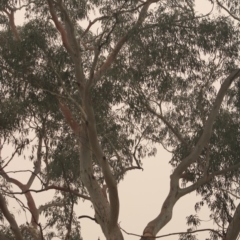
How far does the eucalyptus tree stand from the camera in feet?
20.2

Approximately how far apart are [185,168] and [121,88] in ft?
4.19

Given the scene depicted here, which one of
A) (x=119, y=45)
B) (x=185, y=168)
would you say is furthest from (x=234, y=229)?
(x=119, y=45)

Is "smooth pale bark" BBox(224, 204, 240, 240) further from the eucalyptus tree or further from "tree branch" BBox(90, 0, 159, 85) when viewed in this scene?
"tree branch" BBox(90, 0, 159, 85)

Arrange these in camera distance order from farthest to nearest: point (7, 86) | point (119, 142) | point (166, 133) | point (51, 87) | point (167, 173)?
1. point (167, 173)
2. point (166, 133)
3. point (119, 142)
4. point (7, 86)
5. point (51, 87)

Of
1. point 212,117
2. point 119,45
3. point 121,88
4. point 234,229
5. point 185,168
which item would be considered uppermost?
point 119,45

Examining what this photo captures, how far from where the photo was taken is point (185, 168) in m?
6.27

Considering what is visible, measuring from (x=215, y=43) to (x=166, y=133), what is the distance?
2181 millimetres

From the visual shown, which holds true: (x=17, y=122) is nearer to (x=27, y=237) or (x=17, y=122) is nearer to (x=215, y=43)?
(x=215, y=43)

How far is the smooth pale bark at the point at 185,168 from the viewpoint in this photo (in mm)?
5938

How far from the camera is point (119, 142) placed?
7.59 meters

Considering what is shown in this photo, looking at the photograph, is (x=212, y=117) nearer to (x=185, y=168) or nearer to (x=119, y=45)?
(x=185, y=168)

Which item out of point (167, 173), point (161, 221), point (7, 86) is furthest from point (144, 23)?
point (167, 173)

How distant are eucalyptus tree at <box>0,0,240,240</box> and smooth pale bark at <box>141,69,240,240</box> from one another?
0.04 ft

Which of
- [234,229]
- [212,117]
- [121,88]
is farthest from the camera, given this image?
[121,88]
